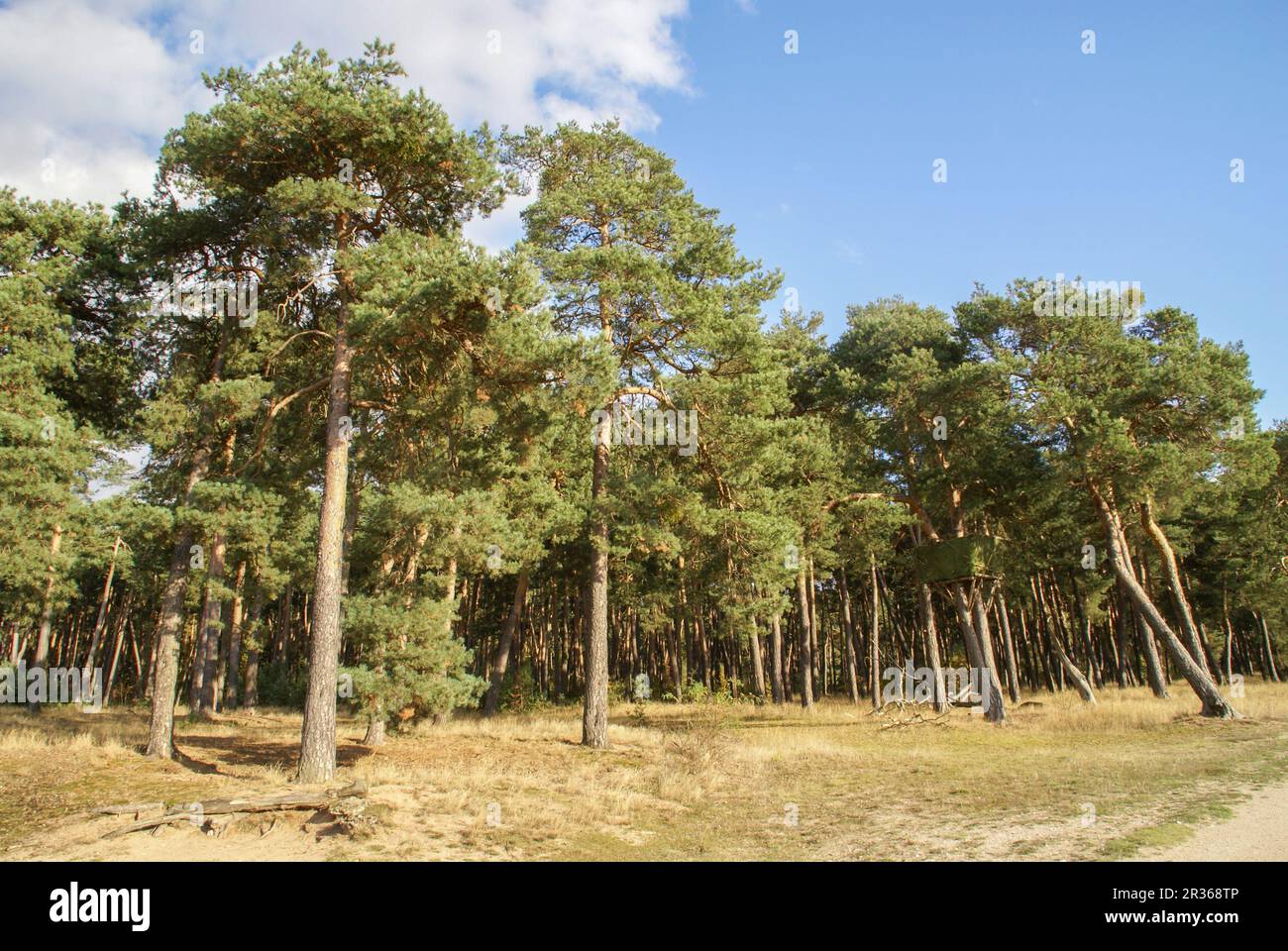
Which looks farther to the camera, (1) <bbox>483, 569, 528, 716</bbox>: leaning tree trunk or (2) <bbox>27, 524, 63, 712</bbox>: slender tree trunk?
(1) <bbox>483, 569, 528, 716</bbox>: leaning tree trunk

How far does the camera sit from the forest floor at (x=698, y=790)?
8.70m

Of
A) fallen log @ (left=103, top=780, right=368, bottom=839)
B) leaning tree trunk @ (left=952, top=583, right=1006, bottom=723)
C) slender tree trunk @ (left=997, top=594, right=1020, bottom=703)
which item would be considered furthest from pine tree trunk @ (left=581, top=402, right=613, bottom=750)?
slender tree trunk @ (left=997, top=594, right=1020, bottom=703)

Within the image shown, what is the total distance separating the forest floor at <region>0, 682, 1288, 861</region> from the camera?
28.6 feet

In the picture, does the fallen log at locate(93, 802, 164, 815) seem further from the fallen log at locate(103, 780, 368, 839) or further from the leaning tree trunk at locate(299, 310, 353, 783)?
the leaning tree trunk at locate(299, 310, 353, 783)

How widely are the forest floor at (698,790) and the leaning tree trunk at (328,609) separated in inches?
34.1

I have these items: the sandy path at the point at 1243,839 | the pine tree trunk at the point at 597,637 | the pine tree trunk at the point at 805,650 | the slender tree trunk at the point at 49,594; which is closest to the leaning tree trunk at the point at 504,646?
the pine tree trunk at the point at 597,637

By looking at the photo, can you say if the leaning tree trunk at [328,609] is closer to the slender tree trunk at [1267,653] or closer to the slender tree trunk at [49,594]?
the slender tree trunk at [49,594]

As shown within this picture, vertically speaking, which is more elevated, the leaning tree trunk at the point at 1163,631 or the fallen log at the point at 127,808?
the leaning tree trunk at the point at 1163,631

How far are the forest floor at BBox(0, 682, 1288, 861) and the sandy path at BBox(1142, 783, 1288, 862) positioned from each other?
49 mm

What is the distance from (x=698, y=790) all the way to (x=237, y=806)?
7.64m

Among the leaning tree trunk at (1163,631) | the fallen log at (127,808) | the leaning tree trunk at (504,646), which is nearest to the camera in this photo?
the fallen log at (127,808)

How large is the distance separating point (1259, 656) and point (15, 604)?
2835 inches
